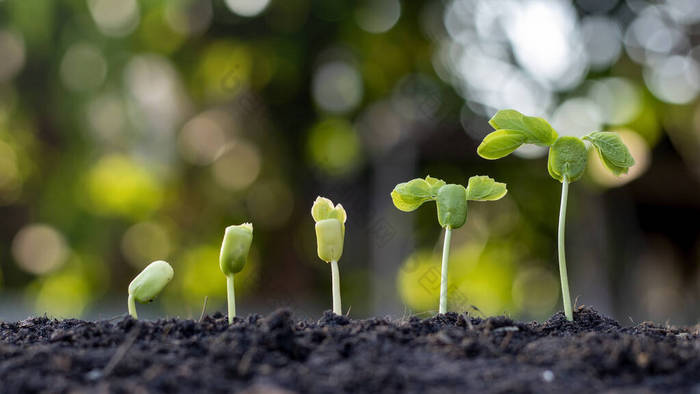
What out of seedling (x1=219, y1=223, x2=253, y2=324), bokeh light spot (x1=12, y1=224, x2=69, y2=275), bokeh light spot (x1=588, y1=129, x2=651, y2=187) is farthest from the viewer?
bokeh light spot (x1=12, y1=224, x2=69, y2=275)

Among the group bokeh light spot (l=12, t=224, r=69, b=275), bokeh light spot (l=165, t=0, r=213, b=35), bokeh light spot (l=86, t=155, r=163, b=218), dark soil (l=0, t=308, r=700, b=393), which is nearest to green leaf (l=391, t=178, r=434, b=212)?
dark soil (l=0, t=308, r=700, b=393)

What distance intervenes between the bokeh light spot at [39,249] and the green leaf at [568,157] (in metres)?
4.43

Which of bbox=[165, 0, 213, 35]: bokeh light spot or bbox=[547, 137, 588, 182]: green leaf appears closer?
bbox=[547, 137, 588, 182]: green leaf

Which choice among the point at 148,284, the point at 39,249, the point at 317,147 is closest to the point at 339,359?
the point at 148,284

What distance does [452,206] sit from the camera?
0.97m

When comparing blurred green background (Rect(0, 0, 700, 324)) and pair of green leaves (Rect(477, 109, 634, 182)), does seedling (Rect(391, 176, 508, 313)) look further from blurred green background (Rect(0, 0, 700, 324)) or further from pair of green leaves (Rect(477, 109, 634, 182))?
blurred green background (Rect(0, 0, 700, 324))

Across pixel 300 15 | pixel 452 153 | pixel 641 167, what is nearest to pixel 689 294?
pixel 641 167

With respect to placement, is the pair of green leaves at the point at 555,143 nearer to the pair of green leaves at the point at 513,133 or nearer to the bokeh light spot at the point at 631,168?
the pair of green leaves at the point at 513,133

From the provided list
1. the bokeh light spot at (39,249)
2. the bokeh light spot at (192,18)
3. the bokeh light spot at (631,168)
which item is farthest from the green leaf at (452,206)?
the bokeh light spot at (39,249)

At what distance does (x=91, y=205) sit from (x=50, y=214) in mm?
405

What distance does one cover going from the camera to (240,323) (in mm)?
905

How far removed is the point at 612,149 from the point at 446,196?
26 cm

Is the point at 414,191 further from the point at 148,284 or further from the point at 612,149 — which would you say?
the point at 148,284

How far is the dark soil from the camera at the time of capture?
660 mm
